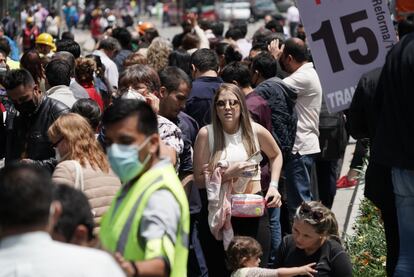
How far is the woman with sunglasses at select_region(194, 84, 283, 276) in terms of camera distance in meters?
8.27

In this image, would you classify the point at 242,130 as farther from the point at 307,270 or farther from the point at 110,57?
the point at 110,57

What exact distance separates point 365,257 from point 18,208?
5280 mm

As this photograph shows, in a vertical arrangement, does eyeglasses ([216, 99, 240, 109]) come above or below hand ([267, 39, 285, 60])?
below

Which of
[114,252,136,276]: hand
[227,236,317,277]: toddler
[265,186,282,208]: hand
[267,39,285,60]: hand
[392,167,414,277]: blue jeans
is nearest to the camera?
[114,252,136,276]: hand

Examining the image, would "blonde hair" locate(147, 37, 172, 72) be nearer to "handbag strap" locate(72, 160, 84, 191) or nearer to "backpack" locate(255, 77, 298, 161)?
A: "backpack" locate(255, 77, 298, 161)

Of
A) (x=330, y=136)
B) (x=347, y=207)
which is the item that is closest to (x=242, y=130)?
(x=330, y=136)

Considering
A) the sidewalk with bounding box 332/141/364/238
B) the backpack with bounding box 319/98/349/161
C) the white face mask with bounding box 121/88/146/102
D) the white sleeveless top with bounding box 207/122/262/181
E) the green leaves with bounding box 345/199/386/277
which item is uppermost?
the white face mask with bounding box 121/88/146/102

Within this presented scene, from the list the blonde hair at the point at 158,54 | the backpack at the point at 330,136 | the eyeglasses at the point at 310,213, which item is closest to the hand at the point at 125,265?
the eyeglasses at the point at 310,213

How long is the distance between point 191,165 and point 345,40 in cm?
198

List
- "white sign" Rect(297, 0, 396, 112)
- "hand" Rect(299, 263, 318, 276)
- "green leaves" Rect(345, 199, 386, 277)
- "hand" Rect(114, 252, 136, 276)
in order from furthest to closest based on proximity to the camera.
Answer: "green leaves" Rect(345, 199, 386, 277) → "hand" Rect(299, 263, 318, 276) → "white sign" Rect(297, 0, 396, 112) → "hand" Rect(114, 252, 136, 276)

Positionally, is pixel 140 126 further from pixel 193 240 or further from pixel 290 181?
pixel 290 181

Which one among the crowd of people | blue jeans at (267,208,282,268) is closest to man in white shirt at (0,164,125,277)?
the crowd of people

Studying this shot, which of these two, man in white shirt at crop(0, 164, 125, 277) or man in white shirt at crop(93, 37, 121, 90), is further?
man in white shirt at crop(93, 37, 121, 90)

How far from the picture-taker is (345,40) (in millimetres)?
7078
